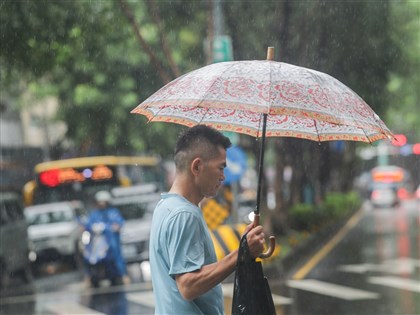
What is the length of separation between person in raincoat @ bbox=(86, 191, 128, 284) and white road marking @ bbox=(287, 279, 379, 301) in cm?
306

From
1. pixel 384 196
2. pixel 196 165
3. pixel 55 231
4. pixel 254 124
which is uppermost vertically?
pixel 254 124

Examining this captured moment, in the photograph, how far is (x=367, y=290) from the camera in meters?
12.5

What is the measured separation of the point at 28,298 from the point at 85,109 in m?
13.8

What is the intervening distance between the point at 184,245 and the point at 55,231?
16677mm

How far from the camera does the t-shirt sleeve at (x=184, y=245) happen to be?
3.30m

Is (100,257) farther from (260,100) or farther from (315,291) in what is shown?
(260,100)

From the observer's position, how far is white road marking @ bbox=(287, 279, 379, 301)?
38.9 ft

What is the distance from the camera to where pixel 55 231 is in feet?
64.3

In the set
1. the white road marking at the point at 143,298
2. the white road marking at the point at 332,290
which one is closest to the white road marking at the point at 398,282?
the white road marking at the point at 332,290

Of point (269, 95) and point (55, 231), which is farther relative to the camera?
point (55, 231)

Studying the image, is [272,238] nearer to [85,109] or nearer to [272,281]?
[272,281]

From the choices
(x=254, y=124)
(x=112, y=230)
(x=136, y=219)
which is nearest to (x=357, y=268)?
(x=112, y=230)

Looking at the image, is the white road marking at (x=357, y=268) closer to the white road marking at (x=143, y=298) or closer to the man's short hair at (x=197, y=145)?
the white road marking at (x=143, y=298)

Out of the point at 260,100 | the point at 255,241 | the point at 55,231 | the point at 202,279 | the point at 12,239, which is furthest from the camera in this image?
the point at 55,231
